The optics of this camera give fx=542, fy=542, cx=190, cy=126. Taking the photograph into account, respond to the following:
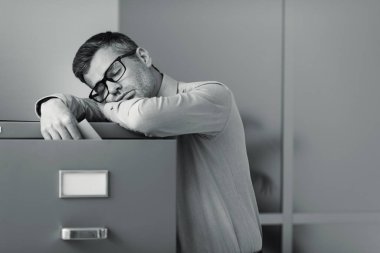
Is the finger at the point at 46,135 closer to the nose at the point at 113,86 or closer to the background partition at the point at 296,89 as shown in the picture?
the nose at the point at 113,86

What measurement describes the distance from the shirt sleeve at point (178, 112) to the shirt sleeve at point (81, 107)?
0.36 feet

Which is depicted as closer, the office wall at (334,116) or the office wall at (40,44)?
the office wall at (40,44)

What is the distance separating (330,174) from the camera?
1.96m

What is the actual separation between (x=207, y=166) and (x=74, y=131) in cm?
30

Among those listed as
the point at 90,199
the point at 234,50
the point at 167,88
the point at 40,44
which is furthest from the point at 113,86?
the point at 234,50

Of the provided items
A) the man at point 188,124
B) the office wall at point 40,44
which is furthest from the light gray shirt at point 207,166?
the office wall at point 40,44

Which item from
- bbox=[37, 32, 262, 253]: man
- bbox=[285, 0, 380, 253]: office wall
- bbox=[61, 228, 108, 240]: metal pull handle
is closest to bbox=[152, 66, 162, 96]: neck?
bbox=[37, 32, 262, 253]: man

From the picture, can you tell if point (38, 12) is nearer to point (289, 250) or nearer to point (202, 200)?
point (202, 200)

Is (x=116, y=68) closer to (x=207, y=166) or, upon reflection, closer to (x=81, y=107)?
(x=81, y=107)

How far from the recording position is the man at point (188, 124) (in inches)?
38.4

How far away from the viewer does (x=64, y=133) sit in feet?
3.00

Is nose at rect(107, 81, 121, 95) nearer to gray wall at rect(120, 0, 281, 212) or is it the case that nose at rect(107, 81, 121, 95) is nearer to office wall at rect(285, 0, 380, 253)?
gray wall at rect(120, 0, 281, 212)

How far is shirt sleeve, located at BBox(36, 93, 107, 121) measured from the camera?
3.65 feet

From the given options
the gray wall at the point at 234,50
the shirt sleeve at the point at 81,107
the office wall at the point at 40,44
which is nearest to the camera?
the shirt sleeve at the point at 81,107
